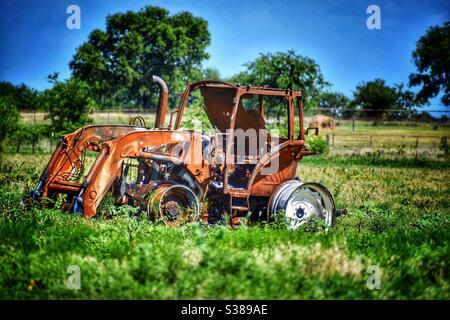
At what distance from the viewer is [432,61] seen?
188 ft

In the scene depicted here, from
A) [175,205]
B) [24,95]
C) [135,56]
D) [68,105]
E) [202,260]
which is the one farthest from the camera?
[24,95]

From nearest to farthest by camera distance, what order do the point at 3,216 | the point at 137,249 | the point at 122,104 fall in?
the point at 137,249 → the point at 3,216 → the point at 122,104

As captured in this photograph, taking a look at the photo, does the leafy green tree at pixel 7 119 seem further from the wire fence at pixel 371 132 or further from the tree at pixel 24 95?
the tree at pixel 24 95

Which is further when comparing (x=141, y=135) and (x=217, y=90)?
(x=217, y=90)

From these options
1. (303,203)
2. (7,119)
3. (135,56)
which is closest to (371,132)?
(7,119)

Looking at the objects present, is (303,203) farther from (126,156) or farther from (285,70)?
(285,70)

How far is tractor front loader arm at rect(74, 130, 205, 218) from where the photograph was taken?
7.21 m

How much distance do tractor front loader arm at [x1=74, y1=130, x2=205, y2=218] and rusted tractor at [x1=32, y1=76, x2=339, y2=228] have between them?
1 centimetres

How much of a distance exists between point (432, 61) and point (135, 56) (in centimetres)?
3252

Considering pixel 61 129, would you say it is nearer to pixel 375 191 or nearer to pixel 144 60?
pixel 375 191

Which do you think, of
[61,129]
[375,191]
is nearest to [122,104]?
[61,129]

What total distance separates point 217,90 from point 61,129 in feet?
59.6

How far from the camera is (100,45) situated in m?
55.9

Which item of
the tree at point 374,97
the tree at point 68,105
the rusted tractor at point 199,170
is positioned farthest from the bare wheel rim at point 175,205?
the tree at point 374,97
